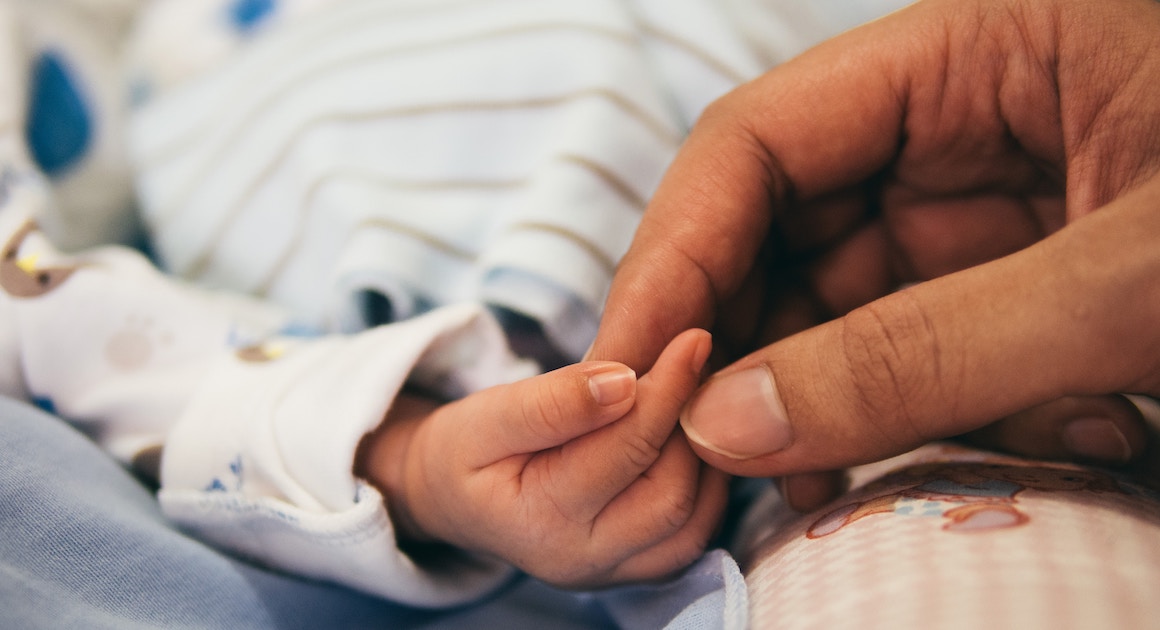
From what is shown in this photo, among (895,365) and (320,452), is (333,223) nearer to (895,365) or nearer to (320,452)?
(320,452)

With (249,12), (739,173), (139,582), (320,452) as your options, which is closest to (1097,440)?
(739,173)

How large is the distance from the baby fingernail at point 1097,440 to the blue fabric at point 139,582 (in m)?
0.26

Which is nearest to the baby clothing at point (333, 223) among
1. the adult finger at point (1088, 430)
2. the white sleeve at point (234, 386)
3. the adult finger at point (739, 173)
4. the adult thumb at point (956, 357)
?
the white sleeve at point (234, 386)

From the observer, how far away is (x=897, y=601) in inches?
13.1

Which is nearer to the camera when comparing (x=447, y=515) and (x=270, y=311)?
(x=447, y=515)

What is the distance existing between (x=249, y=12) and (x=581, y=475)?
90cm

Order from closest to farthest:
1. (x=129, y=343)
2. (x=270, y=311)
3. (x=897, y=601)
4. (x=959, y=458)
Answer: (x=897, y=601), (x=959, y=458), (x=129, y=343), (x=270, y=311)

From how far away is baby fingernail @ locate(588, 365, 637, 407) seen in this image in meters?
0.43

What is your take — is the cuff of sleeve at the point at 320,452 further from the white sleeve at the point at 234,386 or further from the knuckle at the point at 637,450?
the knuckle at the point at 637,450

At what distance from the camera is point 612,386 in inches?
17.0

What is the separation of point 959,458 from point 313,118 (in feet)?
2.34

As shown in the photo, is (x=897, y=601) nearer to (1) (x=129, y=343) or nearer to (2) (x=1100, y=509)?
(2) (x=1100, y=509)

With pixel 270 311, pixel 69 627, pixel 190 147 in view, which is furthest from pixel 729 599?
pixel 190 147

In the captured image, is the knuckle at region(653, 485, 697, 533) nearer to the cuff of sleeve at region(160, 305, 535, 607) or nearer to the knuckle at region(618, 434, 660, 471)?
the knuckle at region(618, 434, 660, 471)
